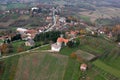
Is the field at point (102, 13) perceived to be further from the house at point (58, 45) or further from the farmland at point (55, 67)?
the farmland at point (55, 67)

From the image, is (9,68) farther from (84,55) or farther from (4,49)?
(84,55)

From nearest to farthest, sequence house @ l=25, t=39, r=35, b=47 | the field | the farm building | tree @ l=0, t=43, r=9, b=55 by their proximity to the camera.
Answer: tree @ l=0, t=43, r=9, b=55 → house @ l=25, t=39, r=35, b=47 → the farm building → the field

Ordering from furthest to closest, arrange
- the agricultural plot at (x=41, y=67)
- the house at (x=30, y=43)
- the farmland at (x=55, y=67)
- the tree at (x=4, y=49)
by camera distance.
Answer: the house at (x=30, y=43)
the tree at (x=4, y=49)
the farmland at (x=55, y=67)
the agricultural plot at (x=41, y=67)

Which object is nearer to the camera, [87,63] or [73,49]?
[87,63]

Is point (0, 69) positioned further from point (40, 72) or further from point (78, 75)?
point (78, 75)

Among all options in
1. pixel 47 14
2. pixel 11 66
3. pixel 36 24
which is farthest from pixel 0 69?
pixel 47 14

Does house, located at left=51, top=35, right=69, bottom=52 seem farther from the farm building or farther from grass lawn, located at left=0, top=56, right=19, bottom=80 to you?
grass lawn, located at left=0, top=56, right=19, bottom=80

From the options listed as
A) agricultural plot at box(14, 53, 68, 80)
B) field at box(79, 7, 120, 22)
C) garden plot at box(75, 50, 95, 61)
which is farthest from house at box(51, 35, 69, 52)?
field at box(79, 7, 120, 22)

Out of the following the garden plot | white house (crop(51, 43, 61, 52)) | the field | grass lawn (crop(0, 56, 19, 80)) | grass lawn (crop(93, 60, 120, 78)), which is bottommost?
the field

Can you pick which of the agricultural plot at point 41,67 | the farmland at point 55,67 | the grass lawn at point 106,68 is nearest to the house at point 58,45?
the farmland at point 55,67
